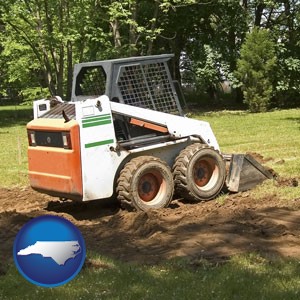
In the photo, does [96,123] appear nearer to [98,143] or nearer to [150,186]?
[98,143]

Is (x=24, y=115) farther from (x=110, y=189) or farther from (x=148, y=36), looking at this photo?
(x=110, y=189)

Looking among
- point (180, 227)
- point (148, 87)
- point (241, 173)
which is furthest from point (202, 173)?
point (180, 227)

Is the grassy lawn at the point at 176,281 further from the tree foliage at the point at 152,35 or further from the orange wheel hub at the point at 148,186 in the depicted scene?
the tree foliage at the point at 152,35

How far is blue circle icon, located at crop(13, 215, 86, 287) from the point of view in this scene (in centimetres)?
275

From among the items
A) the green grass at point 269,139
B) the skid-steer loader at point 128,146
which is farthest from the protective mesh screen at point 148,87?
the green grass at point 269,139

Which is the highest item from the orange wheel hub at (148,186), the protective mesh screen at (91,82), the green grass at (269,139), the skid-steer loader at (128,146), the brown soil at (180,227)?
the protective mesh screen at (91,82)

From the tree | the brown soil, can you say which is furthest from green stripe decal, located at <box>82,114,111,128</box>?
the tree

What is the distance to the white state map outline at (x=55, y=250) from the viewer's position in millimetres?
2742

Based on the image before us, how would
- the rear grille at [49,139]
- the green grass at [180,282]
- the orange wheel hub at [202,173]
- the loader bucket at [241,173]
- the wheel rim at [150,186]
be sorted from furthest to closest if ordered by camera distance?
1. the loader bucket at [241,173]
2. the orange wheel hub at [202,173]
3. the wheel rim at [150,186]
4. the rear grille at [49,139]
5. the green grass at [180,282]

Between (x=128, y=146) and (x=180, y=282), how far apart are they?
362 cm

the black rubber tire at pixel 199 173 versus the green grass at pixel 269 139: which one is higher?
the black rubber tire at pixel 199 173

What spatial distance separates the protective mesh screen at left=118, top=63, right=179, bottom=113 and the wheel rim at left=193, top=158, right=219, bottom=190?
0.91 meters

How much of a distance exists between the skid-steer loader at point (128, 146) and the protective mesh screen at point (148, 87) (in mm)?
14

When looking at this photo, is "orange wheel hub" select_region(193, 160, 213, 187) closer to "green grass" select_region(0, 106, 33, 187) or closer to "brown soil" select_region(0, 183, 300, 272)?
"brown soil" select_region(0, 183, 300, 272)
